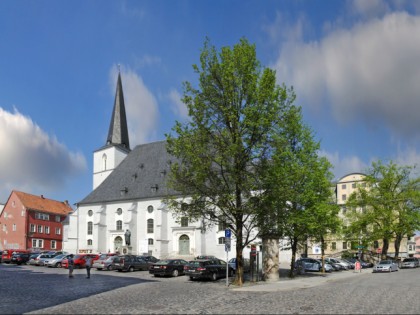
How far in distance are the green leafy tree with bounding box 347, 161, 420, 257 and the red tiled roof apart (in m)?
57.4

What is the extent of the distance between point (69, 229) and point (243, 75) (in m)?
53.9

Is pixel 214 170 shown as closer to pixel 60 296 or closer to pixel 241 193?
pixel 241 193

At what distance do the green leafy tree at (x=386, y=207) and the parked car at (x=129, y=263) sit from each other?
32795 mm

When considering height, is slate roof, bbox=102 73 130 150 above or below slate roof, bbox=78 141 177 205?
above

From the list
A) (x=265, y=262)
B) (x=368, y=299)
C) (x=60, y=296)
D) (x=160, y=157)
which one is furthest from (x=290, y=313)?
(x=160, y=157)

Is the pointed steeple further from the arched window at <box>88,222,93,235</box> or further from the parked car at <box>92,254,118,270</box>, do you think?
the parked car at <box>92,254,118,270</box>

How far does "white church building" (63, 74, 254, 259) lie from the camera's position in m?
62.8

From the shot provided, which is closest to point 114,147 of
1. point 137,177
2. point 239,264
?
point 137,177

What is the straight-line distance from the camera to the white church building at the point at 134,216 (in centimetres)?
6278

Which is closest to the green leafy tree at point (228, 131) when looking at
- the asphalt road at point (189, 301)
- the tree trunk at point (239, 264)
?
the tree trunk at point (239, 264)

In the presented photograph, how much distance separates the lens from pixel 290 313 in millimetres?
15102

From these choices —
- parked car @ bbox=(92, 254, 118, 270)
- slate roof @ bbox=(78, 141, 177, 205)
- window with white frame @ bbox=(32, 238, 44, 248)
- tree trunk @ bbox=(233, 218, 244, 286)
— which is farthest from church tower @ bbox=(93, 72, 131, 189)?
tree trunk @ bbox=(233, 218, 244, 286)

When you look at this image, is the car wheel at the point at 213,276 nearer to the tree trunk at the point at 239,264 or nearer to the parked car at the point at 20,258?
the tree trunk at the point at 239,264

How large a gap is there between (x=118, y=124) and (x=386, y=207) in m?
46.6
